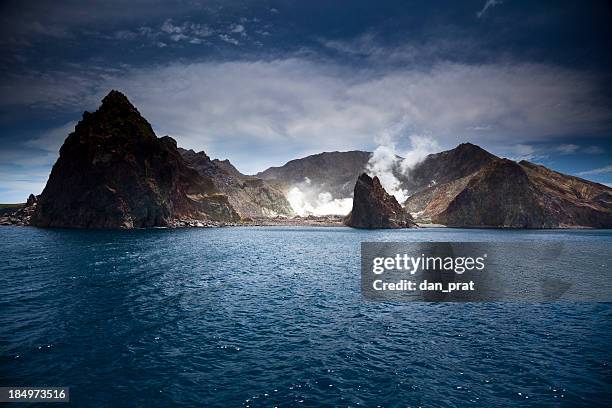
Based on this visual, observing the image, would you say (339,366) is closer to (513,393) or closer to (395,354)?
(395,354)

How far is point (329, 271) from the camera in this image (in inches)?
2709

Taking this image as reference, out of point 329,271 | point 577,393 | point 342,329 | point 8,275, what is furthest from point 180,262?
point 577,393

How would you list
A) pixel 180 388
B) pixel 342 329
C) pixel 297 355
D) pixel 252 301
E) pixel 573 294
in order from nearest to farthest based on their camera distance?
1. pixel 180 388
2. pixel 297 355
3. pixel 342 329
4. pixel 252 301
5. pixel 573 294

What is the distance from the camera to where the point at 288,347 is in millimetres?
28062

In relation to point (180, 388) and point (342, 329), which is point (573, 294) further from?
point (180, 388)

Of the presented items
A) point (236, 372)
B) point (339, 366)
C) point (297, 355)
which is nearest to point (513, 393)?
point (339, 366)

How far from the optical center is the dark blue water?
2086 cm

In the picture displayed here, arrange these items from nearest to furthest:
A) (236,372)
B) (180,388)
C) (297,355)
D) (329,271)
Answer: (180,388), (236,372), (297,355), (329,271)

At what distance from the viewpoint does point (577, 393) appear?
2128 centimetres

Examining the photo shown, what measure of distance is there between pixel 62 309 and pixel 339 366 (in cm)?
3330

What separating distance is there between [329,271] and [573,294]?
4162cm

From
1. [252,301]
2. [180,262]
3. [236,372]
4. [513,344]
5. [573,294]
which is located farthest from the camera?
[180,262]

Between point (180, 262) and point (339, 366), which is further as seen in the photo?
point (180, 262)

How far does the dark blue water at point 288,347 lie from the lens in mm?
20859
